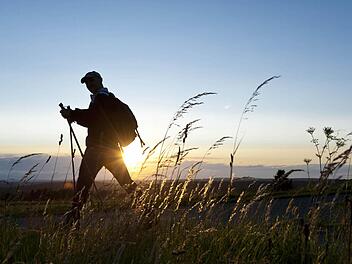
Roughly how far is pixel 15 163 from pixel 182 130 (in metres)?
1.41

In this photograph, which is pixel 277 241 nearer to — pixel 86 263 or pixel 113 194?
pixel 113 194

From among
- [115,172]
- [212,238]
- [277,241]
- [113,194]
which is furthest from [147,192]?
[115,172]

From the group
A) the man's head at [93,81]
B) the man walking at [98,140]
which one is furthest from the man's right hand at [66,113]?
the man's head at [93,81]

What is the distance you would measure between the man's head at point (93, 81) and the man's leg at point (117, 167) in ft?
2.78

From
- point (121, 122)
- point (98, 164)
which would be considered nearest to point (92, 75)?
point (121, 122)

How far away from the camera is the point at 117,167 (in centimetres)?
671

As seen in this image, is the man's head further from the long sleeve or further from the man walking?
the long sleeve

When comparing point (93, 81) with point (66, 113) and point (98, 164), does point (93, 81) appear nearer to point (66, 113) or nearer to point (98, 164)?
point (66, 113)

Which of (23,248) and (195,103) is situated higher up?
(195,103)

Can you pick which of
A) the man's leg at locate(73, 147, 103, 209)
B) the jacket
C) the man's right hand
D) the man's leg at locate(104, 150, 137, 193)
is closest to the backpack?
the jacket

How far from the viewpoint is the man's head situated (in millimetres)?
7027

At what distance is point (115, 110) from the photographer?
6883 mm

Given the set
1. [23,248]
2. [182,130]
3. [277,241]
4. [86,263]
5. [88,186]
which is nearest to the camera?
[86,263]

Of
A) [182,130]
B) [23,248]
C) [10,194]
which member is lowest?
[23,248]
